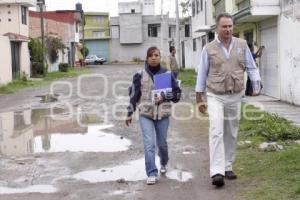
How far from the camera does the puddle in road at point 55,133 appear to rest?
34.6 feet

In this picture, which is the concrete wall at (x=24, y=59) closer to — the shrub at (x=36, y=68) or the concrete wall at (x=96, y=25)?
the shrub at (x=36, y=68)

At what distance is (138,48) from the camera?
7975 centimetres

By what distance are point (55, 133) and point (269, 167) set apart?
6.14 m

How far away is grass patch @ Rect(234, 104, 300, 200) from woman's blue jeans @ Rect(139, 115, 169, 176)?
1112 millimetres

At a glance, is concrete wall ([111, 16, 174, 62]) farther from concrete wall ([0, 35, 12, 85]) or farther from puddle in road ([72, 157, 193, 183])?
puddle in road ([72, 157, 193, 183])

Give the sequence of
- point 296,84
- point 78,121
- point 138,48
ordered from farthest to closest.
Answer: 1. point 138,48
2. point 296,84
3. point 78,121

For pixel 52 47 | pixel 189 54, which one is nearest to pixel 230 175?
pixel 189 54

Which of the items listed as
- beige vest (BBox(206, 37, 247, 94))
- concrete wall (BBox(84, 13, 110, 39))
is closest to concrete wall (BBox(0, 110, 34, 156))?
beige vest (BBox(206, 37, 247, 94))

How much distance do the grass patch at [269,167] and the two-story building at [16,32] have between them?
78.1 feet

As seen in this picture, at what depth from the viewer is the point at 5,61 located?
31000 mm

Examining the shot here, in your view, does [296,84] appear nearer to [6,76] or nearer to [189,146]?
[189,146]

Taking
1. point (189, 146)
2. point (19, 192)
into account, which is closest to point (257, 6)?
point (189, 146)

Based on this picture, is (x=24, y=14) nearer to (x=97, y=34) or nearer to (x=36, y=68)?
(x=36, y=68)

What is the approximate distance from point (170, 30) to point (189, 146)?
73.6 m
